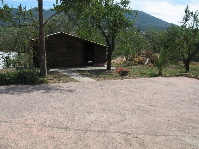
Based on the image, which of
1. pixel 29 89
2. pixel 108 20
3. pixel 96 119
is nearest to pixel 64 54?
pixel 108 20

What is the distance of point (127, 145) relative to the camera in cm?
424

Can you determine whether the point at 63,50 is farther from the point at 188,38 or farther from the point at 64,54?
the point at 188,38

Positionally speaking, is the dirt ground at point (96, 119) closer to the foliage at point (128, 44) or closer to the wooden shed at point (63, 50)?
the foliage at point (128, 44)

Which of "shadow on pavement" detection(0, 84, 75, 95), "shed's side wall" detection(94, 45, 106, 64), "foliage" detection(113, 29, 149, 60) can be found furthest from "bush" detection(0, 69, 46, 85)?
"shed's side wall" detection(94, 45, 106, 64)

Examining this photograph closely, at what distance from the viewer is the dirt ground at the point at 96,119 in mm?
4348

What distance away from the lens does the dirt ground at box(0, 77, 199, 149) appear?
435 cm

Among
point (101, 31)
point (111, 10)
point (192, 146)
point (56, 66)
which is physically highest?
point (111, 10)

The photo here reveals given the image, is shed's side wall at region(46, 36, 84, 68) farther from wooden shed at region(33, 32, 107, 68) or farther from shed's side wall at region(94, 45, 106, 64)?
shed's side wall at region(94, 45, 106, 64)

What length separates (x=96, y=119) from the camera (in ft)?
18.6

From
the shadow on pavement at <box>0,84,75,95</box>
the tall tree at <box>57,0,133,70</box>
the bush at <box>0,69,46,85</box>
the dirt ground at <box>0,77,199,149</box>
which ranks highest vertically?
the tall tree at <box>57,0,133,70</box>

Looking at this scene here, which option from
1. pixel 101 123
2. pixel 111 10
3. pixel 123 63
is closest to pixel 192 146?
pixel 101 123

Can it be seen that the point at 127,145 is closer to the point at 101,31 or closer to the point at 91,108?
the point at 91,108

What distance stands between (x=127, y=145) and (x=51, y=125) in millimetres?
2045

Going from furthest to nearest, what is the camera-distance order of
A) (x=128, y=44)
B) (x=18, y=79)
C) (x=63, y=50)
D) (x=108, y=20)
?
(x=63, y=50), (x=128, y=44), (x=108, y=20), (x=18, y=79)
